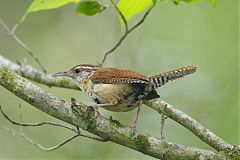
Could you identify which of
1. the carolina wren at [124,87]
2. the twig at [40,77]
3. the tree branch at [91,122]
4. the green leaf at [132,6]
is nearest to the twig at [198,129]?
the carolina wren at [124,87]

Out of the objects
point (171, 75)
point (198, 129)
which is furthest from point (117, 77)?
point (198, 129)

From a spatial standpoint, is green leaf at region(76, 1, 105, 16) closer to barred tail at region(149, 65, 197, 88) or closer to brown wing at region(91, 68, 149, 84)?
brown wing at region(91, 68, 149, 84)

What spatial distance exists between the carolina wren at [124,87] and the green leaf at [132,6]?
25.8 inches

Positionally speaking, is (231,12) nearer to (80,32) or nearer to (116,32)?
(116,32)

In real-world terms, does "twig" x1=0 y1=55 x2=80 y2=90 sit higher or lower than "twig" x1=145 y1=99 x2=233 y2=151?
lower

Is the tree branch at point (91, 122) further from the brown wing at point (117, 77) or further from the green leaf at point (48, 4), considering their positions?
the brown wing at point (117, 77)

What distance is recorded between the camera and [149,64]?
9250 millimetres

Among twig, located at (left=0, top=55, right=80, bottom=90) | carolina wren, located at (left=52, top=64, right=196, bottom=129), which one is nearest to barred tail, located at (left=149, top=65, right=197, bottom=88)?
carolina wren, located at (left=52, top=64, right=196, bottom=129)

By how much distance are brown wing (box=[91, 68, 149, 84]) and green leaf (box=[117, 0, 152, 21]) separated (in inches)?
26.1

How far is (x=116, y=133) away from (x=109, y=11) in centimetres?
531

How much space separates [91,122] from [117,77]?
3.33ft

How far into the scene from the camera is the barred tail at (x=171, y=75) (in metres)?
4.08

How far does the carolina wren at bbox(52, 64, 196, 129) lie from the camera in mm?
4188

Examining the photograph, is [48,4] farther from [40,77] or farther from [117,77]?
[40,77]
